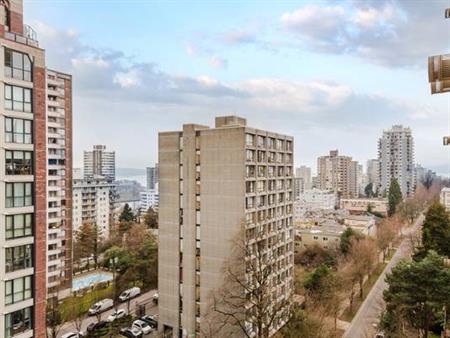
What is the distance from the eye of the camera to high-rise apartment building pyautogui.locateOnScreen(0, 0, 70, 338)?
11664 mm

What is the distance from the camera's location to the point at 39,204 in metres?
12.6

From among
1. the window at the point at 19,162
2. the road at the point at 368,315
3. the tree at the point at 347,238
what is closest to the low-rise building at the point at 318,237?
the tree at the point at 347,238

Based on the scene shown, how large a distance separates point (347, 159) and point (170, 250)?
255 feet

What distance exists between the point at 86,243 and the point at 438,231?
29.4m

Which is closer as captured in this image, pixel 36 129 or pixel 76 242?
pixel 36 129

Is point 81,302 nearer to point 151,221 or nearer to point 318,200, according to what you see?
point 151,221

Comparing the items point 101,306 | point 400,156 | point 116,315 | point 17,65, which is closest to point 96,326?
point 116,315

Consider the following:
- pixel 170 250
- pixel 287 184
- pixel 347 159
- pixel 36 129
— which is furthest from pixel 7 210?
pixel 347 159

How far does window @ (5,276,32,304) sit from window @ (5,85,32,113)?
17.9 ft

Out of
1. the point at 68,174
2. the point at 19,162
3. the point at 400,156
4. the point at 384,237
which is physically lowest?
the point at 384,237

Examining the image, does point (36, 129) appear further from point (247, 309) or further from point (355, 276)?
point (355, 276)

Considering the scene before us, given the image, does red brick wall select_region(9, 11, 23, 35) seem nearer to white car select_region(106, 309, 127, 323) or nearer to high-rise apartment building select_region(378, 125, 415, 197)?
white car select_region(106, 309, 127, 323)

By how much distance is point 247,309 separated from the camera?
1828cm

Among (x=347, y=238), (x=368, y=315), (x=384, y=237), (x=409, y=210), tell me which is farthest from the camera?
(x=409, y=210)
